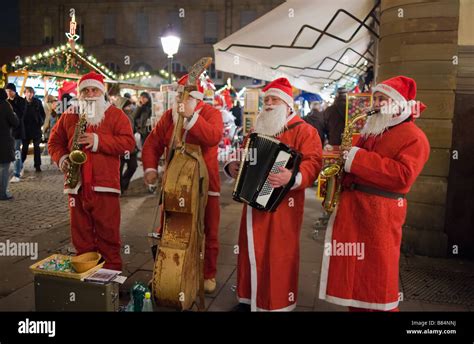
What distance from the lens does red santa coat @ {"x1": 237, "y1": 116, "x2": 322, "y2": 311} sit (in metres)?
3.63

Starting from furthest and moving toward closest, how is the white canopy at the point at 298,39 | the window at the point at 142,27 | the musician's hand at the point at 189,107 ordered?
the window at the point at 142,27
the white canopy at the point at 298,39
the musician's hand at the point at 189,107

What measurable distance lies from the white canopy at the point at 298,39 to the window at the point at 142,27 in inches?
1153

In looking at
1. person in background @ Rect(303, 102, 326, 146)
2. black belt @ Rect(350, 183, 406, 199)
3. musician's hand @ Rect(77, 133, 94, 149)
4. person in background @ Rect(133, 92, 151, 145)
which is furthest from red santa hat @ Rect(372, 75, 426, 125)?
person in background @ Rect(133, 92, 151, 145)

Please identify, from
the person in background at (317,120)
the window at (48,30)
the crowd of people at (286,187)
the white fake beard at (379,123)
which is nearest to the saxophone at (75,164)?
the crowd of people at (286,187)

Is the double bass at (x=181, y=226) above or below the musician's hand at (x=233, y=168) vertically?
below

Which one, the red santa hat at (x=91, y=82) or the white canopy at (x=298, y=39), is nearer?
the red santa hat at (x=91, y=82)

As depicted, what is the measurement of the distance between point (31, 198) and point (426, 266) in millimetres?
6854

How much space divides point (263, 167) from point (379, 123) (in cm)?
91

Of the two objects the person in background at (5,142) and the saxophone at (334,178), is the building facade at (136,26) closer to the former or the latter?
the person in background at (5,142)

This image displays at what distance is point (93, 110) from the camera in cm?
440

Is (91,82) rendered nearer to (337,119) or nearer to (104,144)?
(104,144)

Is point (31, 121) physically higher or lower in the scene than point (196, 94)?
lower

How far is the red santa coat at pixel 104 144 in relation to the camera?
4336 millimetres

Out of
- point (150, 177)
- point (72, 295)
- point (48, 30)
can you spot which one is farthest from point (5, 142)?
point (48, 30)
